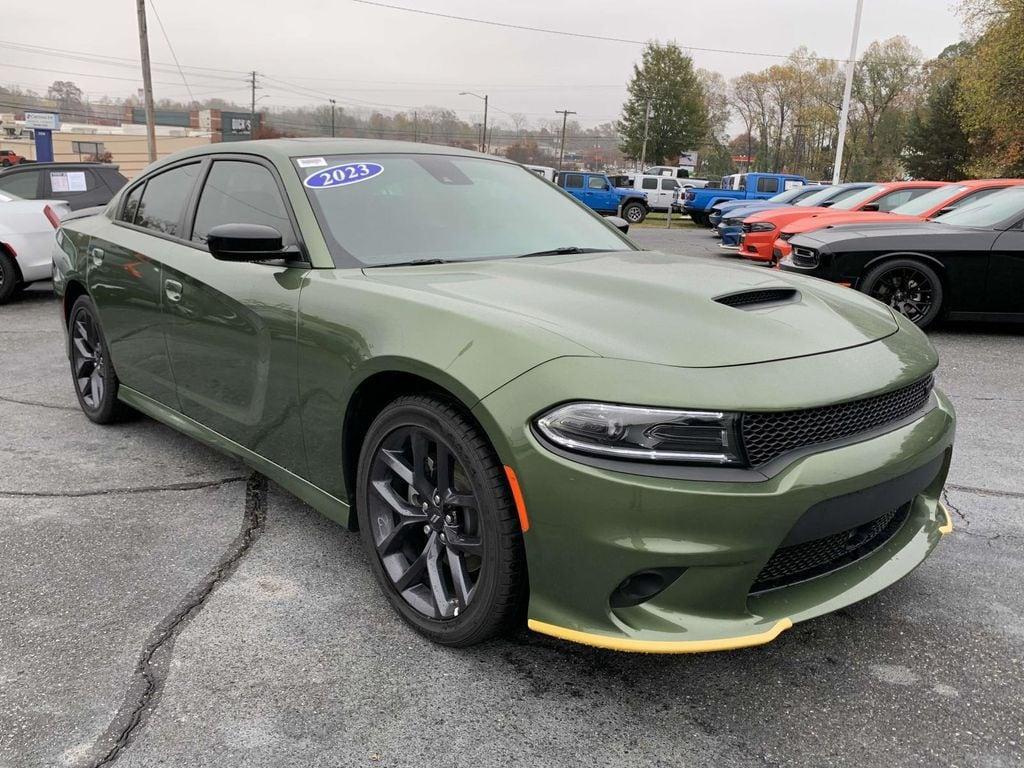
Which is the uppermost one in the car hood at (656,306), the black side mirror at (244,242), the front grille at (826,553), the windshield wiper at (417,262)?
the black side mirror at (244,242)

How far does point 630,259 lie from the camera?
312cm

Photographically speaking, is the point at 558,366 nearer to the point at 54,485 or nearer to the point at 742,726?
the point at 742,726

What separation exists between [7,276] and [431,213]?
7606 millimetres

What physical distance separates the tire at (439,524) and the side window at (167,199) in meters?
1.82

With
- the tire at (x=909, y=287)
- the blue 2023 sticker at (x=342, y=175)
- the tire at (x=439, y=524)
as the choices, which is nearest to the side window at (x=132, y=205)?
the blue 2023 sticker at (x=342, y=175)

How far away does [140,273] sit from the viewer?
3.66 metres

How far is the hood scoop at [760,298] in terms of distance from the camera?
8.02ft

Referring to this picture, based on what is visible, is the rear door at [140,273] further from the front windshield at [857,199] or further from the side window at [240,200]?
the front windshield at [857,199]

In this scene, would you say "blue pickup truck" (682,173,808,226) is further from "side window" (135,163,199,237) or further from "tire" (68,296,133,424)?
"side window" (135,163,199,237)

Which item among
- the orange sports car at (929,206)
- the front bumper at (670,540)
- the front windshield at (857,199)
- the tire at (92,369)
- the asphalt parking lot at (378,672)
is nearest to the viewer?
the front bumper at (670,540)

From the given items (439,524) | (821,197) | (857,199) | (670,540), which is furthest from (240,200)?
(821,197)

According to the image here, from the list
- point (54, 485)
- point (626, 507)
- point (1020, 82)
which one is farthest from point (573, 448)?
point (1020, 82)

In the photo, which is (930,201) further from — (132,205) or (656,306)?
(132,205)

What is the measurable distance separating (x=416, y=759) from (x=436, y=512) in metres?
0.68
